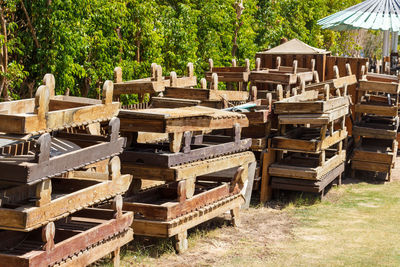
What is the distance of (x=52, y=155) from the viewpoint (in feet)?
19.6

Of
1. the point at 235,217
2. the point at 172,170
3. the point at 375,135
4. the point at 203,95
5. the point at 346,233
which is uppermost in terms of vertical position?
the point at 203,95

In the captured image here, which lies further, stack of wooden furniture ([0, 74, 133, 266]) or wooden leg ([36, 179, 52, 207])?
wooden leg ([36, 179, 52, 207])

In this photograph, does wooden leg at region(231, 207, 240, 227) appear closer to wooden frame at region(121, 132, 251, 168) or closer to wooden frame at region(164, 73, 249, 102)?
wooden frame at region(121, 132, 251, 168)

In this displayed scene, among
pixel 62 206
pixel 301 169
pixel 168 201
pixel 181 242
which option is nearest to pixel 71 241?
pixel 62 206

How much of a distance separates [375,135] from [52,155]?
8.99m

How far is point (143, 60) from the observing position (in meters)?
16.1

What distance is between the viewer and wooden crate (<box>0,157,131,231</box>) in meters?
5.29

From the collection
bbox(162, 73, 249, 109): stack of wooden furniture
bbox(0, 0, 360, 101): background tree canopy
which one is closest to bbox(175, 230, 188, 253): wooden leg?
bbox(162, 73, 249, 109): stack of wooden furniture

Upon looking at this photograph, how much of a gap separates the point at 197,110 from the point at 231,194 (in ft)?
4.63

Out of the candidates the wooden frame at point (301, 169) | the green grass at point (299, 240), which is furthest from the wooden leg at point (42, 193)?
the wooden frame at point (301, 169)

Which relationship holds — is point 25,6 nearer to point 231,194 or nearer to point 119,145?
point 231,194

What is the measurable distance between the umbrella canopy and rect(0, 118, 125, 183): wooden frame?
13.2 meters

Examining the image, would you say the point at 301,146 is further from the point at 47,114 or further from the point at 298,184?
the point at 47,114

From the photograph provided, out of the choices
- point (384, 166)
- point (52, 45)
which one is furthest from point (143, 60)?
point (384, 166)
